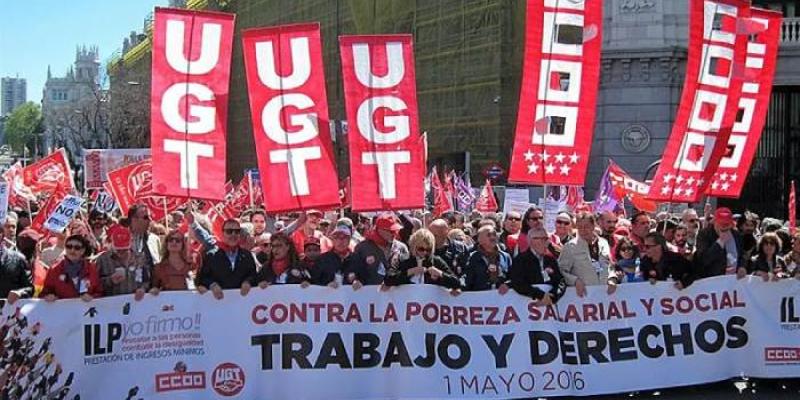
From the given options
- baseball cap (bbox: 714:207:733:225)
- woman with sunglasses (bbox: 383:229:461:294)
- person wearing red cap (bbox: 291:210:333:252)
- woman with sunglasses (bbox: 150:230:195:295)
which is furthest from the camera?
person wearing red cap (bbox: 291:210:333:252)

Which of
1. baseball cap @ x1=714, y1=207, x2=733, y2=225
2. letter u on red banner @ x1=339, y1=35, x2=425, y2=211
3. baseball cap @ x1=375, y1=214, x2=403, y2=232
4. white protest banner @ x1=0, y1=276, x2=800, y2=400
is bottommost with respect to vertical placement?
white protest banner @ x1=0, y1=276, x2=800, y2=400

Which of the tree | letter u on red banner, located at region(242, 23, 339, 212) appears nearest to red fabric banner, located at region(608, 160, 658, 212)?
letter u on red banner, located at region(242, 23, 339, 212)

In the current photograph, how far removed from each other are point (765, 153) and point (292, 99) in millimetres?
19472

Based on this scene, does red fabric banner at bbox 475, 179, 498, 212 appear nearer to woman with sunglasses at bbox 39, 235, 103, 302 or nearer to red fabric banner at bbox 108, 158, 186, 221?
red fabric banner at bbox 108, 158, 186, 221

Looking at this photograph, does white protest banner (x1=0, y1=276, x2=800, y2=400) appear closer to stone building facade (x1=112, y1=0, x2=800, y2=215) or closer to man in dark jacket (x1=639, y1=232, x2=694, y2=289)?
man in dark jacket (x1=639, y1=232, x2=694, y2=289)

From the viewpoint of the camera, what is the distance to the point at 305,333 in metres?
8.32

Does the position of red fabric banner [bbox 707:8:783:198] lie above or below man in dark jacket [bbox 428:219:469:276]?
above

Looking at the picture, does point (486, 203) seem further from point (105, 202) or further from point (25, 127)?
point (25, 127)

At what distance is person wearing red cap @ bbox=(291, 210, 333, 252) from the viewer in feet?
35.1

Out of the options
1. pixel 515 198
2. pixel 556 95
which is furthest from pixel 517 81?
pixel 556 95

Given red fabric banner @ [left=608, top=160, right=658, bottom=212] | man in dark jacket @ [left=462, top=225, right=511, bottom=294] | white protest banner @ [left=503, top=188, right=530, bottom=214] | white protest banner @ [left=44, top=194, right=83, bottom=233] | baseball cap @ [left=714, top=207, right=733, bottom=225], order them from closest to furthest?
man in dark jacket @ [left=462, top=225, right=511, bottom=294], baseball cap @ [left=714, top=207, right=733, bottom=225], white protest banner @ [left=44, top=194, right=83, bottom=233], white protest banner @ [left=503, top=188, right=530, bottom=214], red fabric banner @ [left=608, top=160, right=658, bottom=212]

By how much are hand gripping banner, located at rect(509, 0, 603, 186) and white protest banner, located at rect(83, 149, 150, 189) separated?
1046 cm

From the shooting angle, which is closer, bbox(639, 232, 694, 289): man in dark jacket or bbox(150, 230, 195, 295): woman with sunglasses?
bbox(150, 230, 195, 295): woman with sunglasses

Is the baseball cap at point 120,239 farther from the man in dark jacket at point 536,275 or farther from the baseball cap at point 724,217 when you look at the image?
the baseball cap at point 724,217
